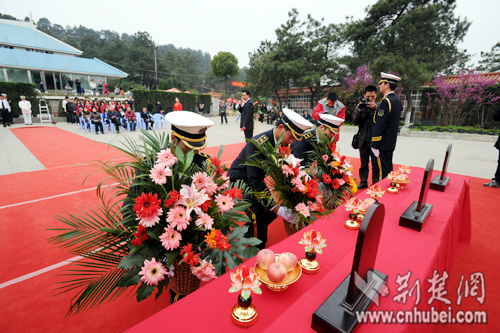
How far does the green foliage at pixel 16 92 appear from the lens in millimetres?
15015

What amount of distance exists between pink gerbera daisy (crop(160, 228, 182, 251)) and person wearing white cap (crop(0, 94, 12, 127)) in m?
17.3

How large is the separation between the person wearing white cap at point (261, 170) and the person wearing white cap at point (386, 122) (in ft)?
6.76

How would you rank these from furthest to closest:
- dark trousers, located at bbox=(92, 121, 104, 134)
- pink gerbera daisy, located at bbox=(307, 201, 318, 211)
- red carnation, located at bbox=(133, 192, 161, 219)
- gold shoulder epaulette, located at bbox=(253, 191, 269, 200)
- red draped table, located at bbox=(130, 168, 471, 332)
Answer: dark trousers, located at bbox=(92, 121, 104, 134)
gold shoulder epaulette, located at bbox=(253, 191, 269, 200)
pink gerbera daisy, located at bbox=(307, 201, 318, 211)
red carnation, located at bbox=(133, 192, 161, 219)
red draped table, located at bbox=(130, 168, 471, 332)

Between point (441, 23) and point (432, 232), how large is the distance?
23655 millimetres

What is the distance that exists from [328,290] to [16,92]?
2228 cm

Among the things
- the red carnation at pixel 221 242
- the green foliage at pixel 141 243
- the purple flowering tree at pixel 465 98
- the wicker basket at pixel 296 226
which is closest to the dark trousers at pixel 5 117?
the green foliage at pixel 141 243

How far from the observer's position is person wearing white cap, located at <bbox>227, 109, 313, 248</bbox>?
218 centimetres

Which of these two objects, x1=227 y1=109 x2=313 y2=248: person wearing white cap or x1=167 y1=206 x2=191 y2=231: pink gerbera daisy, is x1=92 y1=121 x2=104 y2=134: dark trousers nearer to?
x1=227 y1=109 x2=313 y2=248: person wearing white cap

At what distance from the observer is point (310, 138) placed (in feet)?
10.0

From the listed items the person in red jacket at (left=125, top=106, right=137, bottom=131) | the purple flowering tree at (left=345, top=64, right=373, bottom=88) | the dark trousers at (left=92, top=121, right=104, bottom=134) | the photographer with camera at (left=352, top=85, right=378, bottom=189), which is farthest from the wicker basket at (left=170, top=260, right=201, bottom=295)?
the purple flowering tree at (left=345, top=64, right=373, bottom=88)

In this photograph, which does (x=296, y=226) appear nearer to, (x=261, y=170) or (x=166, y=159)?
(x=261, y=170)

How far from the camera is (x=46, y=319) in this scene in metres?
1.71

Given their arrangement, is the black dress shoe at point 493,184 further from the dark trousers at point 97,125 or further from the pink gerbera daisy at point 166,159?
the dark trousers at point 97,125

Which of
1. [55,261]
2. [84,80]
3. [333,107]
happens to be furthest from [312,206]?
[84,80]
